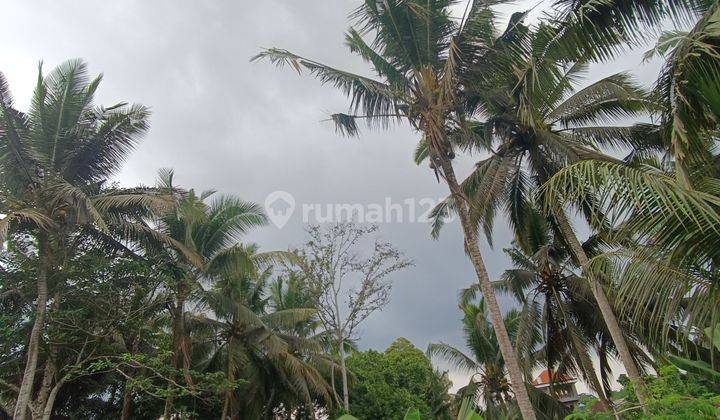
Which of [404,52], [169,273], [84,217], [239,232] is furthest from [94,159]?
[404,52]

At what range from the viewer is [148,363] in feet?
35.8

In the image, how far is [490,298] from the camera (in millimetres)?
8703

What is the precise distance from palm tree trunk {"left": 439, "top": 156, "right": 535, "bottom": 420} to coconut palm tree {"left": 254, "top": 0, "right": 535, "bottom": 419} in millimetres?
20

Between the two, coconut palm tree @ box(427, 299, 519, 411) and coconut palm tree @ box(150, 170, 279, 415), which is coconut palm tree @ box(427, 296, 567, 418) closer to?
coconut palm tree @ box(427, 299, 519, 411)

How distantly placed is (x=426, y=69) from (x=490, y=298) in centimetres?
463

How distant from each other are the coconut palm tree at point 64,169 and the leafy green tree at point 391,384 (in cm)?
1237

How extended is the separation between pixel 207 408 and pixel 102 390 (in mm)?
3816

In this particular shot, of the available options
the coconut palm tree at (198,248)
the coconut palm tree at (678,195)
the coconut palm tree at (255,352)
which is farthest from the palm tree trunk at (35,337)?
the coconut palm tree at (678,195)

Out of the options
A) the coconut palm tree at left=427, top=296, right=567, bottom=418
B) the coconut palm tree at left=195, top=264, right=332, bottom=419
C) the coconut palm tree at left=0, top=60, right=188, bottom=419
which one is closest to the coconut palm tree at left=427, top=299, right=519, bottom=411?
the coconut palm tree at left=427, top=296, right=567, bottom=418

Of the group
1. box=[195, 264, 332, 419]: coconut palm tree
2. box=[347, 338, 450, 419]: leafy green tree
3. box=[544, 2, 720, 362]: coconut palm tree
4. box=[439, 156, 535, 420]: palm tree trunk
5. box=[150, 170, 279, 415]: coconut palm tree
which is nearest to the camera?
box=[544, 2, 720, 362]: coconut palm tree

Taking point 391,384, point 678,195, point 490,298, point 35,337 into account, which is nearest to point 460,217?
point 490,298

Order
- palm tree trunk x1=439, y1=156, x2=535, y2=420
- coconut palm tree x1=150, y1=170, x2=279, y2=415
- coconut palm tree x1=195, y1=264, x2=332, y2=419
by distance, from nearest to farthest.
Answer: palm tree trunk x1=439, y1=156, x2=535, y2=420
coconut palm tree x1=150, y1=170, x2=279, y2=415
coconut palm tree x1=195, y1=264, x2=332, y2=419

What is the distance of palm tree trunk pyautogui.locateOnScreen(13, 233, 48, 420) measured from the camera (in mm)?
8914

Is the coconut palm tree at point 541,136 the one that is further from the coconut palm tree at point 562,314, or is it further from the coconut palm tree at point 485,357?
the coconut palm tree at point 485,357
